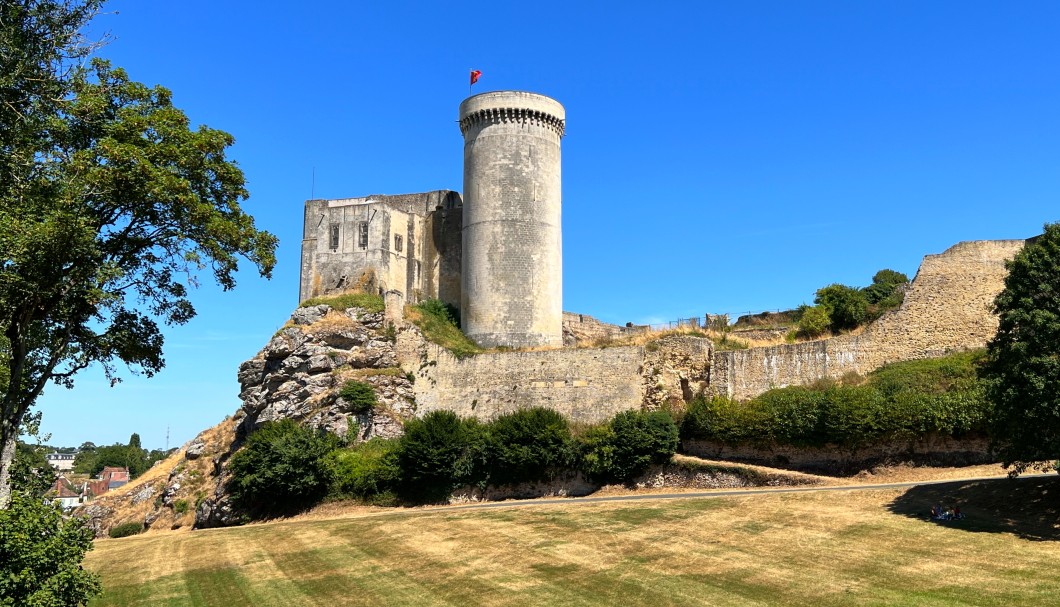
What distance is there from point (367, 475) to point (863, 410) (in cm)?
1810

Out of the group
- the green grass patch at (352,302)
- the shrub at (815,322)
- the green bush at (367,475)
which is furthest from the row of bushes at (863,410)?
the green grass patch at (352,302)

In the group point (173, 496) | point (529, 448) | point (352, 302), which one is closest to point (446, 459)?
point (529, 448)

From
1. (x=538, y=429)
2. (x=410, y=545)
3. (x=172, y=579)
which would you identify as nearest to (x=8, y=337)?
(x=172, y=579)

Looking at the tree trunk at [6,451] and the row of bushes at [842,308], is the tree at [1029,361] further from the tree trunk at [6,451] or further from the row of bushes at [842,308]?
the tree trunk at [6,451]

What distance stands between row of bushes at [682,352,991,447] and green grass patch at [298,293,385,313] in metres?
16.4

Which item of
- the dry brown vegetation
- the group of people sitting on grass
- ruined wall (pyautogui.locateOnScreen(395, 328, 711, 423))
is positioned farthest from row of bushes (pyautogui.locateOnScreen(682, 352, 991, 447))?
the dry brown vegetation

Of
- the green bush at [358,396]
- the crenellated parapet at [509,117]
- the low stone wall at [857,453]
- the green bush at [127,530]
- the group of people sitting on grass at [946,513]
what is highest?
the crenellated parapet at [509,117]

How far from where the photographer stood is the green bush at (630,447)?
32.6 meters

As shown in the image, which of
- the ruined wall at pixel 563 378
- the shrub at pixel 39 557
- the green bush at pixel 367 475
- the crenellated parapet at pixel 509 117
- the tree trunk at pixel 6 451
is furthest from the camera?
the crenellated parapet at pixel 509 117

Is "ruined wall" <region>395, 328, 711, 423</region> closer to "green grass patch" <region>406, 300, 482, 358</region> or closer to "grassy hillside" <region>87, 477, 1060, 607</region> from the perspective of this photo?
"green grass patch" <region>406, 300, 482, 358</region>

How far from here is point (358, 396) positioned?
39000 mm

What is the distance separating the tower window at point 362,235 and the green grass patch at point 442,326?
382 centimetres

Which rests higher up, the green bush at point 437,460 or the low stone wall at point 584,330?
the low stone wall at point 584,330

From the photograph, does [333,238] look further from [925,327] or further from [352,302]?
[925,327]
